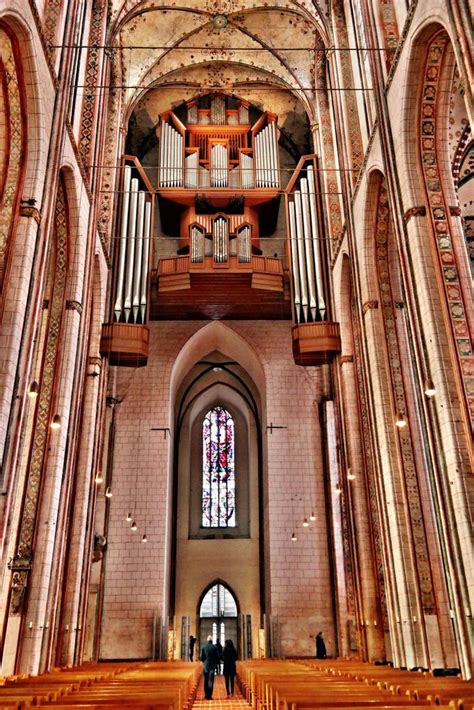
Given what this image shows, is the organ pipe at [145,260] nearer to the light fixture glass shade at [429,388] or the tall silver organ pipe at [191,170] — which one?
the tall silver organ pipe at [191,170]

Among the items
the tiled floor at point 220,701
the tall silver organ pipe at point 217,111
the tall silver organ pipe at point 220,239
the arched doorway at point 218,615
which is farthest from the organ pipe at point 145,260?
the arched doorway at point 218,615

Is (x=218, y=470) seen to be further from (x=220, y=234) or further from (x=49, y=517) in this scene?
(x=49, y=517)

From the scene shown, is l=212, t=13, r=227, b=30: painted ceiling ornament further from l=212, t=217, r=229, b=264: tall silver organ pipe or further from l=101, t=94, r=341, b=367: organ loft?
l=212, t=217, r=229, b=264: tall silver organ pipe

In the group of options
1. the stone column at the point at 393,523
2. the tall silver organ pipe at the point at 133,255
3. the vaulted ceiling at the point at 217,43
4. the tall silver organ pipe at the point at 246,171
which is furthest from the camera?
the tall silver organ pipe at the point at 246,171

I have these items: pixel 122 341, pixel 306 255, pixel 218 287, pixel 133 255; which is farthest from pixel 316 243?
pixel 122 341

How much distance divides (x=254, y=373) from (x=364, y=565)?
9804mm

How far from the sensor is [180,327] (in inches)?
816

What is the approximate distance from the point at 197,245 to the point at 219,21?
25.6 ft

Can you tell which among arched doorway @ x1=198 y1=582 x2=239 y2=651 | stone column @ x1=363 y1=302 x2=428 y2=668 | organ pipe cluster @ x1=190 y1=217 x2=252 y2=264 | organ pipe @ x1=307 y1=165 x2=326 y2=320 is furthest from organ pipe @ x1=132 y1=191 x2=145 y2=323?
arched doorway @ x1=198 y1=582 x2=239 y2=651

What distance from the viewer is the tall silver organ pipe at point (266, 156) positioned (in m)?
20.2

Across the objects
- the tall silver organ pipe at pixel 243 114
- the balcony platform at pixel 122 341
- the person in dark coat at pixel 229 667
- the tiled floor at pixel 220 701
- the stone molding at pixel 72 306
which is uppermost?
the tall silver organ pipe at pixel 243 114

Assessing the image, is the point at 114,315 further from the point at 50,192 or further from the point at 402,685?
the point at 402,685

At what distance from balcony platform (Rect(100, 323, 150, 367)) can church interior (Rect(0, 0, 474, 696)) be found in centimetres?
7

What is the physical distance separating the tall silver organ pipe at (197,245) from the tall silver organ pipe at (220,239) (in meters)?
0.37
